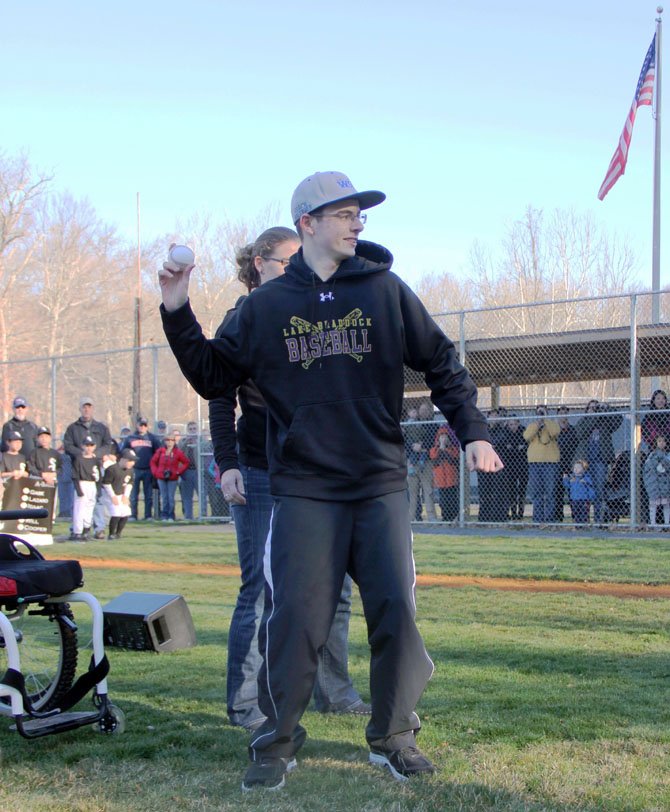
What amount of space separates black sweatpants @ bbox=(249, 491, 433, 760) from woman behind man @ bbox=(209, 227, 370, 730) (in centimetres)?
77

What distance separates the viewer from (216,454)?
4766 millimetres

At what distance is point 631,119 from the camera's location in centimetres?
2303

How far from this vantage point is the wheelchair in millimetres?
4305

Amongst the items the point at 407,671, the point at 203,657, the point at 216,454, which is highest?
the point at 216,454

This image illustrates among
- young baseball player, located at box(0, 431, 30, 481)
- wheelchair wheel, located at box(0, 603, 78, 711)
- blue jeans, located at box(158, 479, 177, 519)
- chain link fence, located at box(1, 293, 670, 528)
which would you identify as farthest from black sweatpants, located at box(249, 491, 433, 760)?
blue jeans, located at box(158, 479, 177, 519)

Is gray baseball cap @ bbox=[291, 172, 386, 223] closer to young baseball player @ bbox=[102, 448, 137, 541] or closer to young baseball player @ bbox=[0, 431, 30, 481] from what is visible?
young baseball player @ bbox=[0, 431, 30, 481]

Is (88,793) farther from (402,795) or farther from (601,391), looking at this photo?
(601,391)

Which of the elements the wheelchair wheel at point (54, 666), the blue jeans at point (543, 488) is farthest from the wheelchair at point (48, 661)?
the blue jeans at point (543, 488)

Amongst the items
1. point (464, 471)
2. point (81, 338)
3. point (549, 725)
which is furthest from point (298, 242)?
point (81, 338)

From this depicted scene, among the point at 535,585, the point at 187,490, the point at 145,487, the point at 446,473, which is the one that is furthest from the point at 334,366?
the point at 145,487

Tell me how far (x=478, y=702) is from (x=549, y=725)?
561 mm

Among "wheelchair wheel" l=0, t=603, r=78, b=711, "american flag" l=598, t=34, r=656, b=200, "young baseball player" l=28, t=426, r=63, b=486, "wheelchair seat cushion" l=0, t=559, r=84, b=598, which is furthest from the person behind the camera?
"american flag" l=598, t=34, r=656, b=200

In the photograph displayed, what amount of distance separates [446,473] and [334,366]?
1357 centimetres

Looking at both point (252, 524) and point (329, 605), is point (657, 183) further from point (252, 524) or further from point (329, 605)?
point (329, 605)
